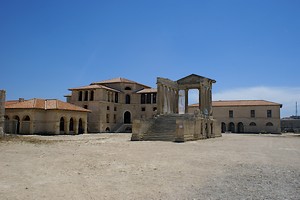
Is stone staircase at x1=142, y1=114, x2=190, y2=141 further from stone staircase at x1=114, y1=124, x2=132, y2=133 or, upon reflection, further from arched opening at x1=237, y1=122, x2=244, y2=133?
arched opening at x1=237, y1=122, x2=244, y2=133

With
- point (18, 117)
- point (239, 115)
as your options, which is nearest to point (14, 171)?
point (18, 117)

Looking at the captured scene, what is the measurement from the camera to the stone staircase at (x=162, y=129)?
1076 inches

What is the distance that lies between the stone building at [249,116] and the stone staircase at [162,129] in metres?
33.5

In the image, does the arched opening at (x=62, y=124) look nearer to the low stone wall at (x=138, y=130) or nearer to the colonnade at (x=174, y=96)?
the colonnade at (x=174, y=96)

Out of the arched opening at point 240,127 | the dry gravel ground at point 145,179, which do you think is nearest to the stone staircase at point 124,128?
the arched opening at point 240,127

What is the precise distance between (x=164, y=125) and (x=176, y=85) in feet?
31.6

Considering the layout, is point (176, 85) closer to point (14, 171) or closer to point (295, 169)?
point (295, 169)

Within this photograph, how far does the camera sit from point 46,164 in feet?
37.9

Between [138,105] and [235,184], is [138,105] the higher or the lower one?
the higher one

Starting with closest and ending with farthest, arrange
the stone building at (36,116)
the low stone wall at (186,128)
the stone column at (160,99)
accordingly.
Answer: the low stone wall at (186,128), the stone column at (160,99), the stone building at (36,116)

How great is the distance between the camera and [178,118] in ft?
105

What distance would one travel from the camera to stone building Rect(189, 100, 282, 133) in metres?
61.7

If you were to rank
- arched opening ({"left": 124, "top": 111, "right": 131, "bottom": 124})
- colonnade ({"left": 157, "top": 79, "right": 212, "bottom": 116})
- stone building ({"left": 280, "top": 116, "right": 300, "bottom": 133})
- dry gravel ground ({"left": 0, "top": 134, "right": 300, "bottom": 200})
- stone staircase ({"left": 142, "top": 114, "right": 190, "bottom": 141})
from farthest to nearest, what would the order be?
stone building ({"left": 280, "top": 116, "right": 300, "bottom": 133}) → arched opening ({"left": 124, "top": 111, "right": 131, "bottom": 124}) → colonnade ({"left": 157, "top": 79, "right": 212, "bottom": 116}) → stone staircase ({"left": 142, "top": 114, "right": 190, "bottom": 141}) → dry gravel ground ({"left": 0, "top": 134, "right": 300, "bottom": 200})

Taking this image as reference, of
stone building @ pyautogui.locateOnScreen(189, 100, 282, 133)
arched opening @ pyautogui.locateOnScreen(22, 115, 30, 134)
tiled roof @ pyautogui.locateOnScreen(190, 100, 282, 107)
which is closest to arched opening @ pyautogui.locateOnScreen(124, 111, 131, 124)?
stone building @ pyautogui.locateOnScreen(189, 100, 282, 133)
